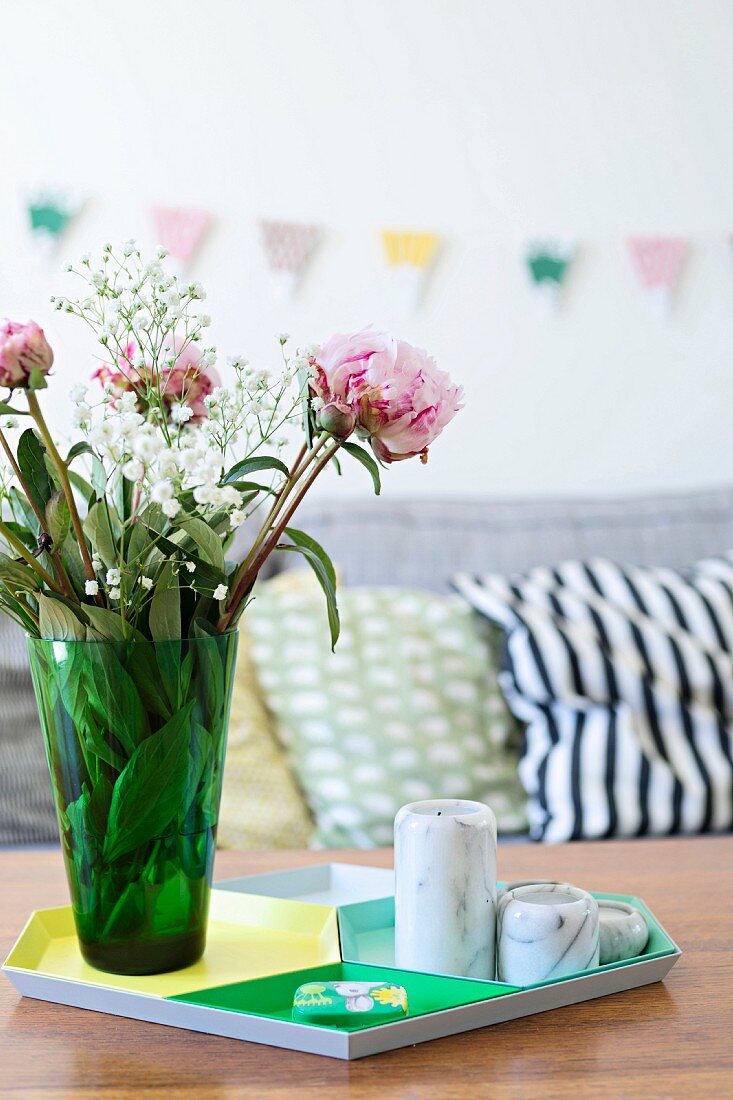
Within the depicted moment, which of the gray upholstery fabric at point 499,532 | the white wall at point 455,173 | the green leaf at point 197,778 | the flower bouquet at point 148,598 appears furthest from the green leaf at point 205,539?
the white wall at point 455,173

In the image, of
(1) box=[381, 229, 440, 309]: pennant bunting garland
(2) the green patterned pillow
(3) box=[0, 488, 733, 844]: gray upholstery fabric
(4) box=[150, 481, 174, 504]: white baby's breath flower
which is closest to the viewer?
(4) box=[150, 481, 174, 504]: white baby's breath flower

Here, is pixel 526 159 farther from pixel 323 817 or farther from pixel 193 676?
pixel 193 676

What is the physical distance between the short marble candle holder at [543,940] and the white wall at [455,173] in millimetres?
1520

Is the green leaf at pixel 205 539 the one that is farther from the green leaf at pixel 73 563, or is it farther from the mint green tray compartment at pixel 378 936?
the mint green tray compartment at pixel 378 936

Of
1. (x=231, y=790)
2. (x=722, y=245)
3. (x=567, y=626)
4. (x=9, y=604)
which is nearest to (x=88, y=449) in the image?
(x=9, y=604)

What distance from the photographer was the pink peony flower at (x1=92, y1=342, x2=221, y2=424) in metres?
0.71

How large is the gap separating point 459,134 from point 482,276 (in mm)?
282

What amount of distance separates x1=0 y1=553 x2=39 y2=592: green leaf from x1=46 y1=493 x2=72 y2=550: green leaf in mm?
24

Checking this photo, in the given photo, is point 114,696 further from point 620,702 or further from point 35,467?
point 620,702

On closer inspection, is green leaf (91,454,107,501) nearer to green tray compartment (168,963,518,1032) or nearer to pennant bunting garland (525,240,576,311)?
green tray compartment (168,963,518,1032)

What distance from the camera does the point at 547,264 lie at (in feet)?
7.21

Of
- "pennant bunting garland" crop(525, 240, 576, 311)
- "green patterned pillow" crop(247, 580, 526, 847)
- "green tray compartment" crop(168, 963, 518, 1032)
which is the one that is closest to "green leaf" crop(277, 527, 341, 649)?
"green tray compartment" crop(168, 963, 518, 1032)

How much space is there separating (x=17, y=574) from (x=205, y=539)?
0.37 feet

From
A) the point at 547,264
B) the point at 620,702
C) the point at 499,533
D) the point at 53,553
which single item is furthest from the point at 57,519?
the point at 547,264
